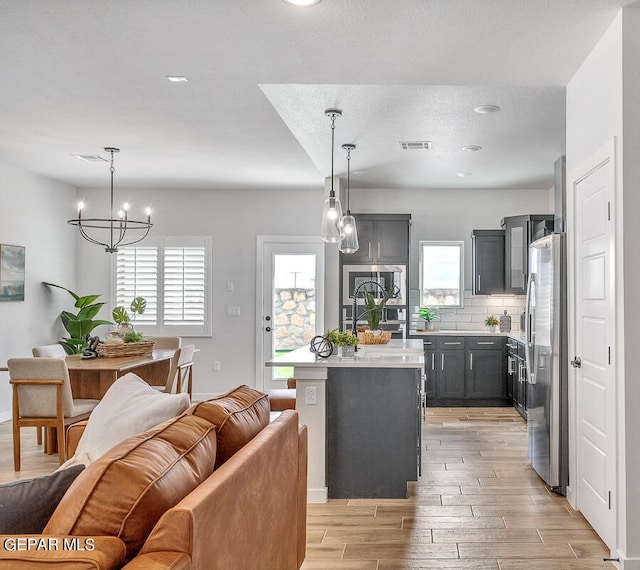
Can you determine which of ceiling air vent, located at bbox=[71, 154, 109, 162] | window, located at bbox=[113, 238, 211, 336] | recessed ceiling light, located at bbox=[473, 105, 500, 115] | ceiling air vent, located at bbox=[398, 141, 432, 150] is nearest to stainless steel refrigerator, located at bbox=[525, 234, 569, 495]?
recessed ceiling light, located at bbox=[473, 105, 500, 115]

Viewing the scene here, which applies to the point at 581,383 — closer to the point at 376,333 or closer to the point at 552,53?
the point at 552,53

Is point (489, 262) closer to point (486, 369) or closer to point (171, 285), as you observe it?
point (486, 369)

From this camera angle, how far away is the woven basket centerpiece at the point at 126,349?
18.3 ft

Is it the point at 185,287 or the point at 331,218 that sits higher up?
the point at 331,218

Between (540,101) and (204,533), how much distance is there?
3.99m

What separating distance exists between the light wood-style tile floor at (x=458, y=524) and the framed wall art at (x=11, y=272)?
6.39ft

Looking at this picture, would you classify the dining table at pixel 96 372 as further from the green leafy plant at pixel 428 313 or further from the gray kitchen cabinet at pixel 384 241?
the green leafy plant at pixel 428 313

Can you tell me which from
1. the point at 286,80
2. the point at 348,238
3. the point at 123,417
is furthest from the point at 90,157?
the point at 123,417

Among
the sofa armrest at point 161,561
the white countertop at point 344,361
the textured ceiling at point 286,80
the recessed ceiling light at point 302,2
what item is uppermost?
the textured ceiling at point 286,80

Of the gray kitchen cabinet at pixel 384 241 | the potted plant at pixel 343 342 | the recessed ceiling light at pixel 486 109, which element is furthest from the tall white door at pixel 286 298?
the potted plant at pixel 343 342

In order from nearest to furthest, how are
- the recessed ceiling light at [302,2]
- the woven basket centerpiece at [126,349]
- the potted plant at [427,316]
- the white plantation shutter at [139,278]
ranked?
the recessed ceiling light at [302,2], the woven basket centerpiece at [126,349], the potted plant at [427,316], the white plantation shutter at [139,278]

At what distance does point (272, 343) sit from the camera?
809 centimetres

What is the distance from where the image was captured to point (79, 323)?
7.35 metres

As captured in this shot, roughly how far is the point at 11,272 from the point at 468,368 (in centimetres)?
511
